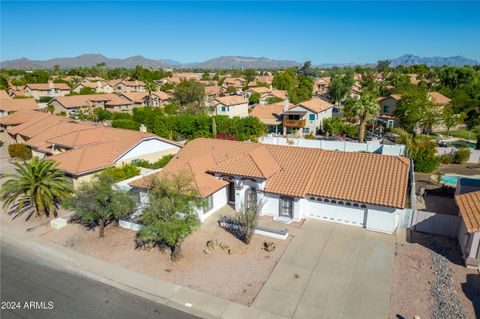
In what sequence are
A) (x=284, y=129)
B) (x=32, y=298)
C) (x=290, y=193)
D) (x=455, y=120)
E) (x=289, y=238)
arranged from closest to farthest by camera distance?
1. (x=32, y=298)
2. (x=289, y=238)
3. (x=290, y=193)
4. (x=455, y=120)
5. (x=284, y=129)

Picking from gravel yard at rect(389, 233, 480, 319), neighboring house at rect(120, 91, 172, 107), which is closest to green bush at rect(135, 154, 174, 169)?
gravel yard at rect(389, 233, 480, 319)

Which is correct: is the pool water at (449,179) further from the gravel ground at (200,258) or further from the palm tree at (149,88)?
the palm tree at (149,88)

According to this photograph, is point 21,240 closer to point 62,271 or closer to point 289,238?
point 62,271

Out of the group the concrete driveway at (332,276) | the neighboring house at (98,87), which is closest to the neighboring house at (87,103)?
the neighboring house at (98,87)

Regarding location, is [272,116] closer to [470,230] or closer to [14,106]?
[470,230]

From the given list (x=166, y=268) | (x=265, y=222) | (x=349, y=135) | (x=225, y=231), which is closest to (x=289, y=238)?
(x=265, y=222)
